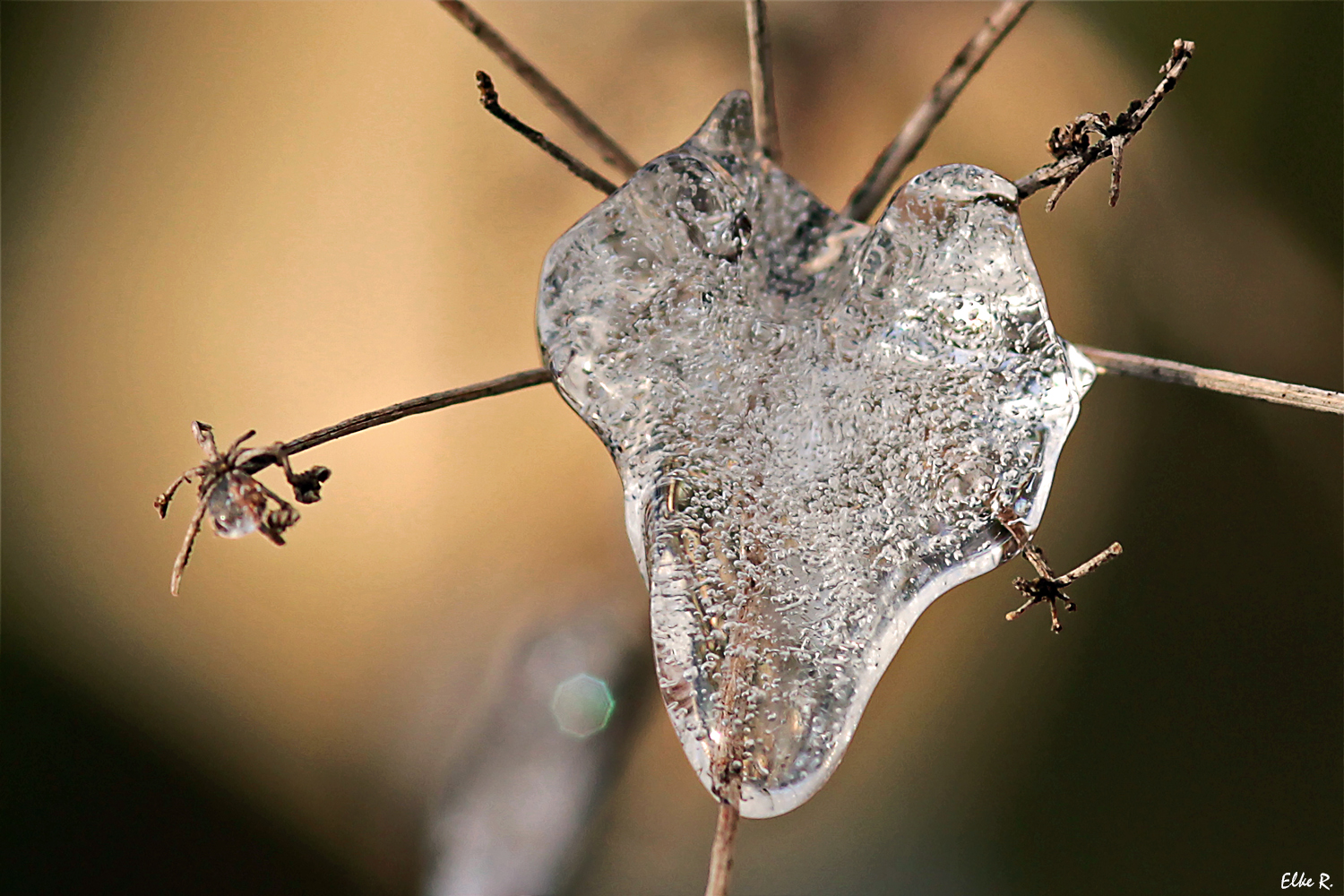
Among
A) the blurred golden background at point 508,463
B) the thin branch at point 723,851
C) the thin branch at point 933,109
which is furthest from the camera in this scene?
the blurred golden background at point 508,463

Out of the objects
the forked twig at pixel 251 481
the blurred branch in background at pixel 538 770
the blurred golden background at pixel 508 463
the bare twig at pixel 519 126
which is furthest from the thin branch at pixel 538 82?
the blurred branch in background at pixel 538 770

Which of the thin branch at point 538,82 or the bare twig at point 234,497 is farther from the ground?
the thin branch at point 538,82

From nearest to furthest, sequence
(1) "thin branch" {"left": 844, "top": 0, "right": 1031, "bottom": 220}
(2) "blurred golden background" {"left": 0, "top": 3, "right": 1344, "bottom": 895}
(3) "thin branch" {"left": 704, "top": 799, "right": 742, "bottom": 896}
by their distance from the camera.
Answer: (3) "thin branch" {"left": 704, "top": 799, "right": 742, "bottom": 896} → (1) "thin branch" {"left": 844, "top": 0, "right": 1031, "bottom": 220} → (2) "blurred golden background" {"left": 0, "top": 3, "right": 1344, "bottom": 895}

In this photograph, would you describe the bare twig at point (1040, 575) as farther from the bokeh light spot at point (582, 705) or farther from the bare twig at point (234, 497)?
the bokeh light spot at point (582, 705)

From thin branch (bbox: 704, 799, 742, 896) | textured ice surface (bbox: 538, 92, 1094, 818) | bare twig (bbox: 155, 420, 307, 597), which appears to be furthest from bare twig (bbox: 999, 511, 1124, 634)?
bare twig (bbox: 155, 420, 307, 597)

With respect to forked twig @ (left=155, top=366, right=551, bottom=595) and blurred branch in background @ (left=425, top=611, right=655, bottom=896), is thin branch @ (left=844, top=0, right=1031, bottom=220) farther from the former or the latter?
blurred branch in background @ (left=425, top=611, right=655, bottom=896)

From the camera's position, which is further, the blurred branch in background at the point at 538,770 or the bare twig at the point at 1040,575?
the blurred branch in background at the point at 538,770
